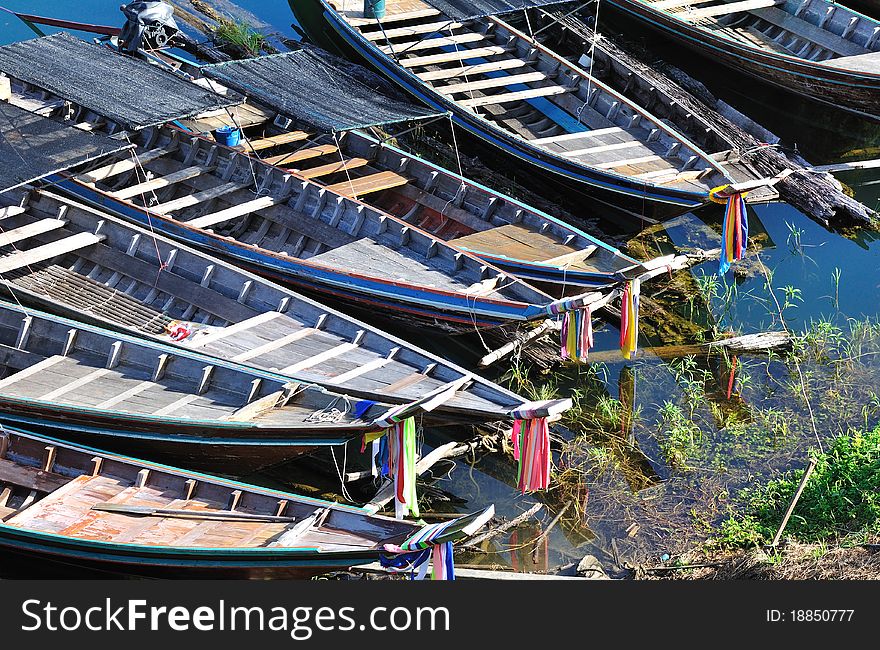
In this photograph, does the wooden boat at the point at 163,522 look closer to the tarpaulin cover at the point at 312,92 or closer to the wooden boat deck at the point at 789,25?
the tarpaulin cover at the point at 312,92

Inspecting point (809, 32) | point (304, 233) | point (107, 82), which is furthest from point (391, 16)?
point (809, 32)

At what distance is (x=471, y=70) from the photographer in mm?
15367

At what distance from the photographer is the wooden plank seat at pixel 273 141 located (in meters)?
13.7

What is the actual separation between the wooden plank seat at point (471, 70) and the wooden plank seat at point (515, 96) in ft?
1.52

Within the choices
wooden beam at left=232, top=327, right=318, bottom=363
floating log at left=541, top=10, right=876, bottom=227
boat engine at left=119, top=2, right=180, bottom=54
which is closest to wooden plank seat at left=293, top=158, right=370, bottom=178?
wooden beam at left=232, top=327, right=318, bottom=363

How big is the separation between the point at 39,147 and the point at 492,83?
5.92m

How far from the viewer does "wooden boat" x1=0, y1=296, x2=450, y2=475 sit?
931 centimetres

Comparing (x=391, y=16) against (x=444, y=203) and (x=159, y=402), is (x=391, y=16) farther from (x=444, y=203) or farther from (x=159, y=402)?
(x=159, y=402)

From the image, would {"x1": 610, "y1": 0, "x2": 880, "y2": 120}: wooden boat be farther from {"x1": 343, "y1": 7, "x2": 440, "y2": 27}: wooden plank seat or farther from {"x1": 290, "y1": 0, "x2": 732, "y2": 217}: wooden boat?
{"x1": 343, "y1": 7, "x2": 440, "y2": 27}: wooden plank seat

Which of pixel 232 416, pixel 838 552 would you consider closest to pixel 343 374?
pixel 232 416

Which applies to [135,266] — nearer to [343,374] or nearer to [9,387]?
[9,387]

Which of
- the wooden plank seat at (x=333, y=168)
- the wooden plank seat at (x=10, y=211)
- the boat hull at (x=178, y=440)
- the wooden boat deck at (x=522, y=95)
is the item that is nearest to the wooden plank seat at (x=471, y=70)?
the wooden boat deck at (x=522, y=95)

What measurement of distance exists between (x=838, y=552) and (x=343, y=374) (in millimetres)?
4278

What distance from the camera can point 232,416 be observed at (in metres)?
9.45
